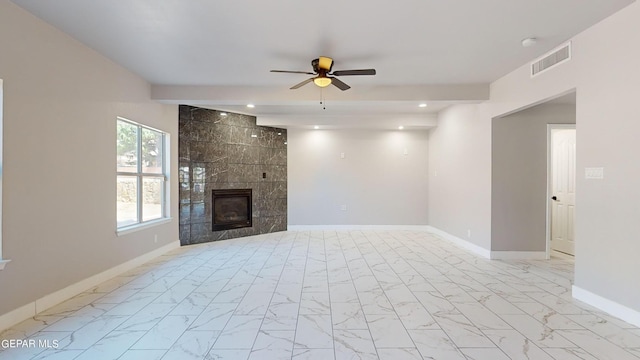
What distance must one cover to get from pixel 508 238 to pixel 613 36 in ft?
9.90

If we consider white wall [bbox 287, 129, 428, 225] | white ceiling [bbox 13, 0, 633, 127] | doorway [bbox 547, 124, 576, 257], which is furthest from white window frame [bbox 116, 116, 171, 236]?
doorway [bbox 547, 124, 576, 257]

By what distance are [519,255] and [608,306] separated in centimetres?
207

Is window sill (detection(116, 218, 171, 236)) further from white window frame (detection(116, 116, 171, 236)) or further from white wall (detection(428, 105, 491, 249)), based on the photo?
white wall (detection(428, 105, 491, 249))

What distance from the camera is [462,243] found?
19.2 ft

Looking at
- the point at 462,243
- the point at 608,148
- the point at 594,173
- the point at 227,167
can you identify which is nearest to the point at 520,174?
the point at 462,243

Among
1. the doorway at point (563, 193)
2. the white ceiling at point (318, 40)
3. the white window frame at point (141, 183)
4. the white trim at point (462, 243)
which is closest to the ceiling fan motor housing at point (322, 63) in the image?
the white ceiling at point (318, 40)

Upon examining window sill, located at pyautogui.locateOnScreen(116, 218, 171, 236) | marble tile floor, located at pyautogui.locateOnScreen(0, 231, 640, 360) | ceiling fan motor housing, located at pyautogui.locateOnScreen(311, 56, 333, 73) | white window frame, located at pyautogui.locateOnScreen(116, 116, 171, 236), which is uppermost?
ceiling fan motor housing, located at pyautogui.locateOnScreen(311, 56, 333, 73)

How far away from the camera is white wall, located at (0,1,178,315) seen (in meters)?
2.68

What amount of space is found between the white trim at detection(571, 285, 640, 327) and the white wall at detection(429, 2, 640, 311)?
0.04 meters

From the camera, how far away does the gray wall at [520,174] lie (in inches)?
192

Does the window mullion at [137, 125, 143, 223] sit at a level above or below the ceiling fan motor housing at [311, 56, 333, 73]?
below

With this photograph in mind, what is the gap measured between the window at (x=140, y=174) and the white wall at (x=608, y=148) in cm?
532

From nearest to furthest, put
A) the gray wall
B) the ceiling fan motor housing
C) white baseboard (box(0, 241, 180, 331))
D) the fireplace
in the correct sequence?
white baseboard (box(0, 241, 180, 331)) → the ceiling fan motor housing → the gray wall → the fireplace

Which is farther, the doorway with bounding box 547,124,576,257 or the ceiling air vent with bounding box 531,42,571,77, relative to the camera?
the doorway with bounding box 547,124,576,257
